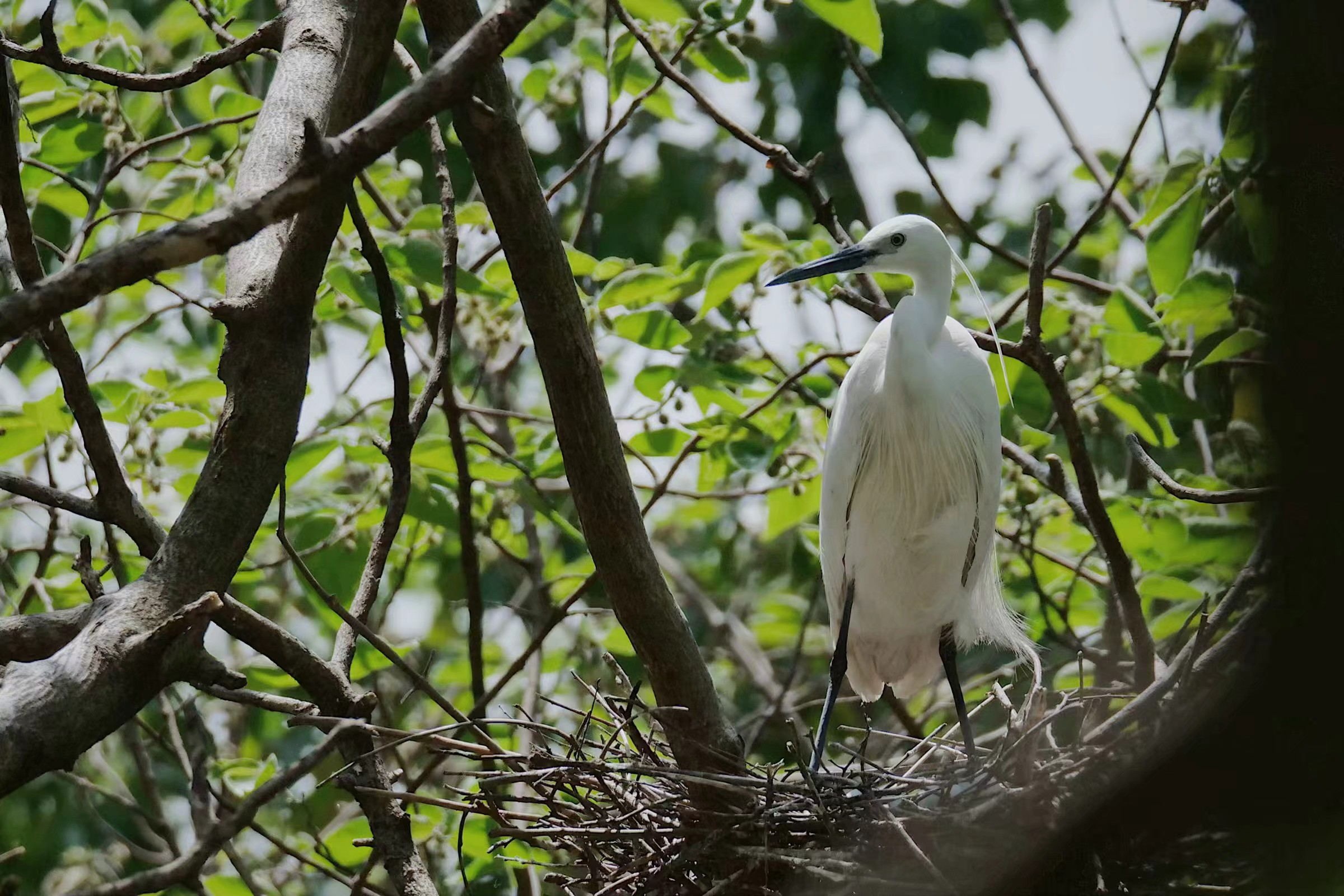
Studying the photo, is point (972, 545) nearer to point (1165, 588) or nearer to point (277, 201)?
point (1165, 588)

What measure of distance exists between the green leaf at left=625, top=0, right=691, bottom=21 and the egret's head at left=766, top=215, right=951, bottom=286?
27.8 inches

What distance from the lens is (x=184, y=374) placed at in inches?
135

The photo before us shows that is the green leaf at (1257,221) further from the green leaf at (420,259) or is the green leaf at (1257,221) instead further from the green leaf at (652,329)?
the green leaf at (420,259)

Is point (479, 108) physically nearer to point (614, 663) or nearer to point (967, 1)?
point (614, 663)

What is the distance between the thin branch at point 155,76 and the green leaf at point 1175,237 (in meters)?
1.81

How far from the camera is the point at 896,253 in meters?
3.23

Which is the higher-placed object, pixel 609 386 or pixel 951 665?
pixel 609 386

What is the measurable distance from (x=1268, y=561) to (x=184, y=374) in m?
3.08

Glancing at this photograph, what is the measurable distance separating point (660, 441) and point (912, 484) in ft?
2.29

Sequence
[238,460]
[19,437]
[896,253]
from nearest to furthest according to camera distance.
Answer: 1. [238,460]
2. [19,437]
3. [896,253]

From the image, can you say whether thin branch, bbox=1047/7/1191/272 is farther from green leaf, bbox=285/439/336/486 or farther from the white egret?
green leaf, bbox=285/439/336/486

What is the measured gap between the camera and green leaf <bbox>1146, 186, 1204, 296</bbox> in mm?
2611

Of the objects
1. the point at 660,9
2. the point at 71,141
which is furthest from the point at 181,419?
the point at 660,9

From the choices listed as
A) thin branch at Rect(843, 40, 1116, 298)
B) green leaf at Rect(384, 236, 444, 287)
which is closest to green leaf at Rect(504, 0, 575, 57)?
thin branch at Rect(843, 40, 1116, 298)
